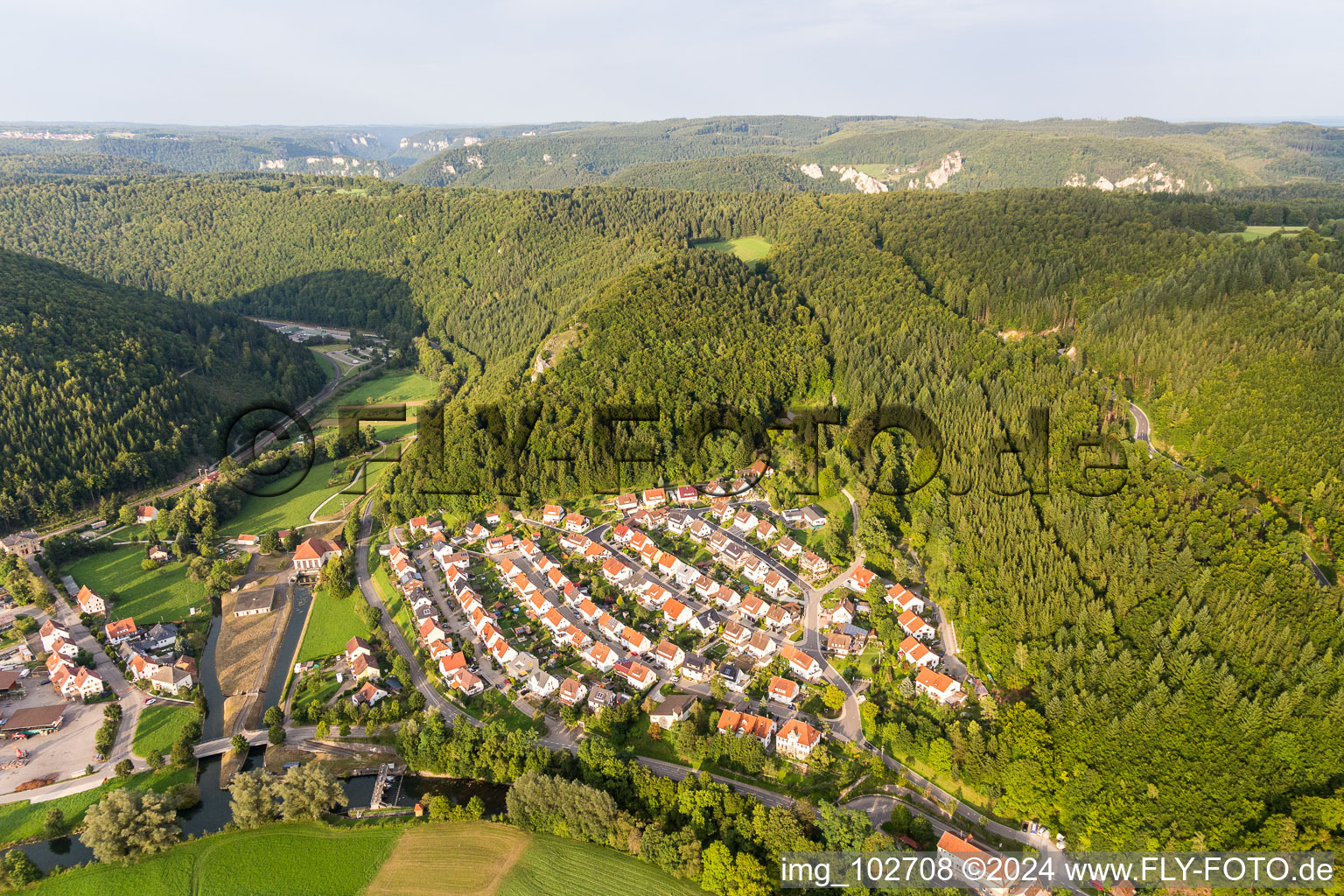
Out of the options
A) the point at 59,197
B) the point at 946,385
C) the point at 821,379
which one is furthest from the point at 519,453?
the point at 59,197

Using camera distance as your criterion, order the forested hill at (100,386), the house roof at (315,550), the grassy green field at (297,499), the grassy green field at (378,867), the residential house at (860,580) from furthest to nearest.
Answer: the forested hill at (100,386) < the grassy green field at (297,499) < the house roof at (315,550) < the residential house at (860,580) < the grassy green field at (378,867)

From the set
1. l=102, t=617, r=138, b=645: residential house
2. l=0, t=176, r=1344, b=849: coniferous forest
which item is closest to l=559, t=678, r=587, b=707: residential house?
l=0, t=176, r=1344, b=849: coniferous forest

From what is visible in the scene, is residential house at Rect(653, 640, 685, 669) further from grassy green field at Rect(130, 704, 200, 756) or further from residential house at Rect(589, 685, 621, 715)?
grassy green field at Rect(130, 704, 200, 756)

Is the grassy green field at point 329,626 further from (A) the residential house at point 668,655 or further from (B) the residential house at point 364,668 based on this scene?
(A) the residential house at point 668,655

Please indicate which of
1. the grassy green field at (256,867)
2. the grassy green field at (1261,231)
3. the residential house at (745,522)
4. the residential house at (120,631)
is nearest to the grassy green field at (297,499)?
the residential house at (120,631)

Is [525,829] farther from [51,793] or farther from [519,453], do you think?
[519,453]

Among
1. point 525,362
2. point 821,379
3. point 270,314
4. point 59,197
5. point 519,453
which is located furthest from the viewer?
point 59,197

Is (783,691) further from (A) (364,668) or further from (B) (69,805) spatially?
(B) (69,805)
